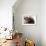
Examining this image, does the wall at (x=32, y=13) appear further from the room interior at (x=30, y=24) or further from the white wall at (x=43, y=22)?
the white wall at (x=43, y=22)

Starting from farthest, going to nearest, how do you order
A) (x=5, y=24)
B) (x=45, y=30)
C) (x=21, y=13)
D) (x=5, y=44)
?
(x=21, y=13), (x=45, y=30), (x=5, y=24), (x=5, y=44)

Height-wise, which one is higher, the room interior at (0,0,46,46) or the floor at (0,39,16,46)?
the room interior at (0,0,46,46)

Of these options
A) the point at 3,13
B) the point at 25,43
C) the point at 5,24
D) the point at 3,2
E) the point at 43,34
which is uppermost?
the point at 3,2

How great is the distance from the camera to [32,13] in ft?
16.1

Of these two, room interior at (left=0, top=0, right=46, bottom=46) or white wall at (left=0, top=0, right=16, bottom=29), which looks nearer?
white wall at (left=0, top=0, right=16, bottom=29)

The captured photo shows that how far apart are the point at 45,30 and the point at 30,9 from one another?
107 cm

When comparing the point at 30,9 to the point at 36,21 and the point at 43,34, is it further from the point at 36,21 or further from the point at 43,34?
the point at 43,34

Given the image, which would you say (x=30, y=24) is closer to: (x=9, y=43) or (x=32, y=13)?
(x=32, y=13)

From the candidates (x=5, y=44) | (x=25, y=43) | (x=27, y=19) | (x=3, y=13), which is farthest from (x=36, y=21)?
(x=5, y=44)

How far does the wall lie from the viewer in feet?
16.0

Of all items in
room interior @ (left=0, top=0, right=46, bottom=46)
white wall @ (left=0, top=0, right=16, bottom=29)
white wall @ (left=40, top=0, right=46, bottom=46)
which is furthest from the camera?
room interior @ (left=0, top=0, right=46, bottom=46)

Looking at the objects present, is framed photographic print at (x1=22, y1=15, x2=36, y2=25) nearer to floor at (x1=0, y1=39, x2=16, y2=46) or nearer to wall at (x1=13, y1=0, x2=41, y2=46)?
wall at (x1=13, y1=0, x2=41, y2=46)

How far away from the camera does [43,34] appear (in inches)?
189

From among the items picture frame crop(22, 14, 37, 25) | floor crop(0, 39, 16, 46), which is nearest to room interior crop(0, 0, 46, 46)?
picture frame crop(22, 14, 37, 25)
